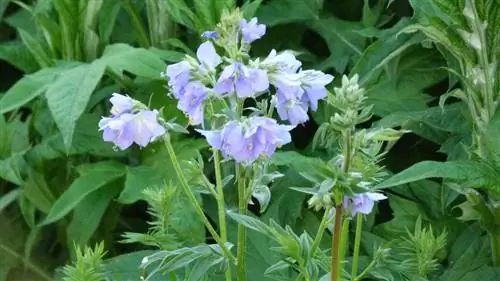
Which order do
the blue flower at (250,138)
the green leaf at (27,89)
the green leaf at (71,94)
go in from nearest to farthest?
1. the blue flower at (250,138)
2. the green leaf at (71,94)
3. the green leaf at (27,89)

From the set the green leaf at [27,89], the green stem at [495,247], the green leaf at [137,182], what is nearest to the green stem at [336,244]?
the green stem at [495,247]

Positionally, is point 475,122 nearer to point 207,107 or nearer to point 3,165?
point 207,107

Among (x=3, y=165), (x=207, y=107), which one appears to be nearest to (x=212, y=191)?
(x=207, y=107)

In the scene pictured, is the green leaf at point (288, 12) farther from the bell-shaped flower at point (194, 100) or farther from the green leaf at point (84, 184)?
the bell-shaped flower at point (194, 100)

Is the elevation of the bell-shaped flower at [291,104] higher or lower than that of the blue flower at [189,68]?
lower

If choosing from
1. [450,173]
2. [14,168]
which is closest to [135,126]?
[450,173]

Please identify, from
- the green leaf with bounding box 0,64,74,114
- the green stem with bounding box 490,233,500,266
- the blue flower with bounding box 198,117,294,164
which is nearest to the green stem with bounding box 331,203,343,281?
the blue flower with bounding box 198,117,294,164

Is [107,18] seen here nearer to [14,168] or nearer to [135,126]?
[14,168]
